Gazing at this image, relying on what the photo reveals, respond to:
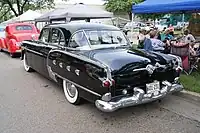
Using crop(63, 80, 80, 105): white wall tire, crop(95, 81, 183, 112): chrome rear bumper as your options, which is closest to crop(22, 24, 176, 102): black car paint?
crop(95, 81, 183, 112): chrome rear bumper

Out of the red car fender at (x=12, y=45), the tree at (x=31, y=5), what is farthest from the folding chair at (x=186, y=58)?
the tree at (x=31, y=5)

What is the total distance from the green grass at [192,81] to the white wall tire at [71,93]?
235cm

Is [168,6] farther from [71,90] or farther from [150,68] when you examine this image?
[71,90]

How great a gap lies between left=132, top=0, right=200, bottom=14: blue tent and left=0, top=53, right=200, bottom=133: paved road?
2.86m

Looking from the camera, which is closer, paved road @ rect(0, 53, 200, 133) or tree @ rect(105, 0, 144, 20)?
paved road @ rect(0, 53, 200, 133)

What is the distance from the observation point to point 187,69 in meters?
6.79

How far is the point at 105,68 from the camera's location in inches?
152

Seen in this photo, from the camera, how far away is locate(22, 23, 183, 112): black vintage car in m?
4.00

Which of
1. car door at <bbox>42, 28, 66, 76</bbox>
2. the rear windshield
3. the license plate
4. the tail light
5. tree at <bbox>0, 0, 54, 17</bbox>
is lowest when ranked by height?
the license plate

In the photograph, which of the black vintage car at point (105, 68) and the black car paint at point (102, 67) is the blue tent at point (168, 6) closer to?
the black vintage car at point (105, 68)

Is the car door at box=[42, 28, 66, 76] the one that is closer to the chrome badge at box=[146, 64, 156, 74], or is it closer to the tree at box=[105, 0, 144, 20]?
the chrome badge at box=[146, 64, 156, 74]

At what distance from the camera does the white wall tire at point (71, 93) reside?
4934 millimetres

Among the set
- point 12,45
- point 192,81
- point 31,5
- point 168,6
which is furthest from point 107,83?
point 31,5

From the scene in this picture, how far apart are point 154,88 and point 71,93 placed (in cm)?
170
